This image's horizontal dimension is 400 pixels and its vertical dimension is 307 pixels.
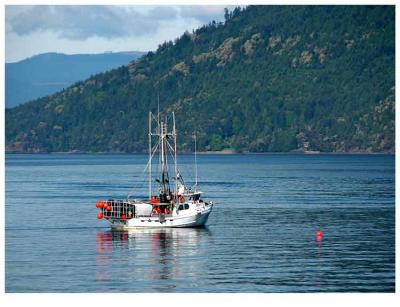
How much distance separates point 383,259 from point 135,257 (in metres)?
18.3

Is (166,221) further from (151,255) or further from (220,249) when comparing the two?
(151,255)

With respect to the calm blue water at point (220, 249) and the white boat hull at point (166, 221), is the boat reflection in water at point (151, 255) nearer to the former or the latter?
the calm blue water at point (220, 249)

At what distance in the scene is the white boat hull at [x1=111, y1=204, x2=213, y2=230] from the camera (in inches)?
3964

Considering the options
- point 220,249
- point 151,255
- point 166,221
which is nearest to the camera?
point 151,255

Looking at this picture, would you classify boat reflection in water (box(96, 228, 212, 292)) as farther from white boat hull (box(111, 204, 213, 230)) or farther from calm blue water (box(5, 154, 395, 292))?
white boat hull (box(111, 204, 213, 230))

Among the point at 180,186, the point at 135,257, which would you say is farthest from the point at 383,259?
the point at 180,186

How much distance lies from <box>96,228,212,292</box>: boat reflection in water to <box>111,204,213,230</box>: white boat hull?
47cm

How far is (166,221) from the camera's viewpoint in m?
101

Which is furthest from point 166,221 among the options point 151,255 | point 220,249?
point 151,255

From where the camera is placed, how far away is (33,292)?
224ft

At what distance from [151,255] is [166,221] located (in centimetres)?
1659

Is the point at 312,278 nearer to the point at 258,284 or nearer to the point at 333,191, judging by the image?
the point at 258,284

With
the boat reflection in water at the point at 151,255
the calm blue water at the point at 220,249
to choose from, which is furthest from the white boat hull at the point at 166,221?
the calm blue water at the point at 220,249
